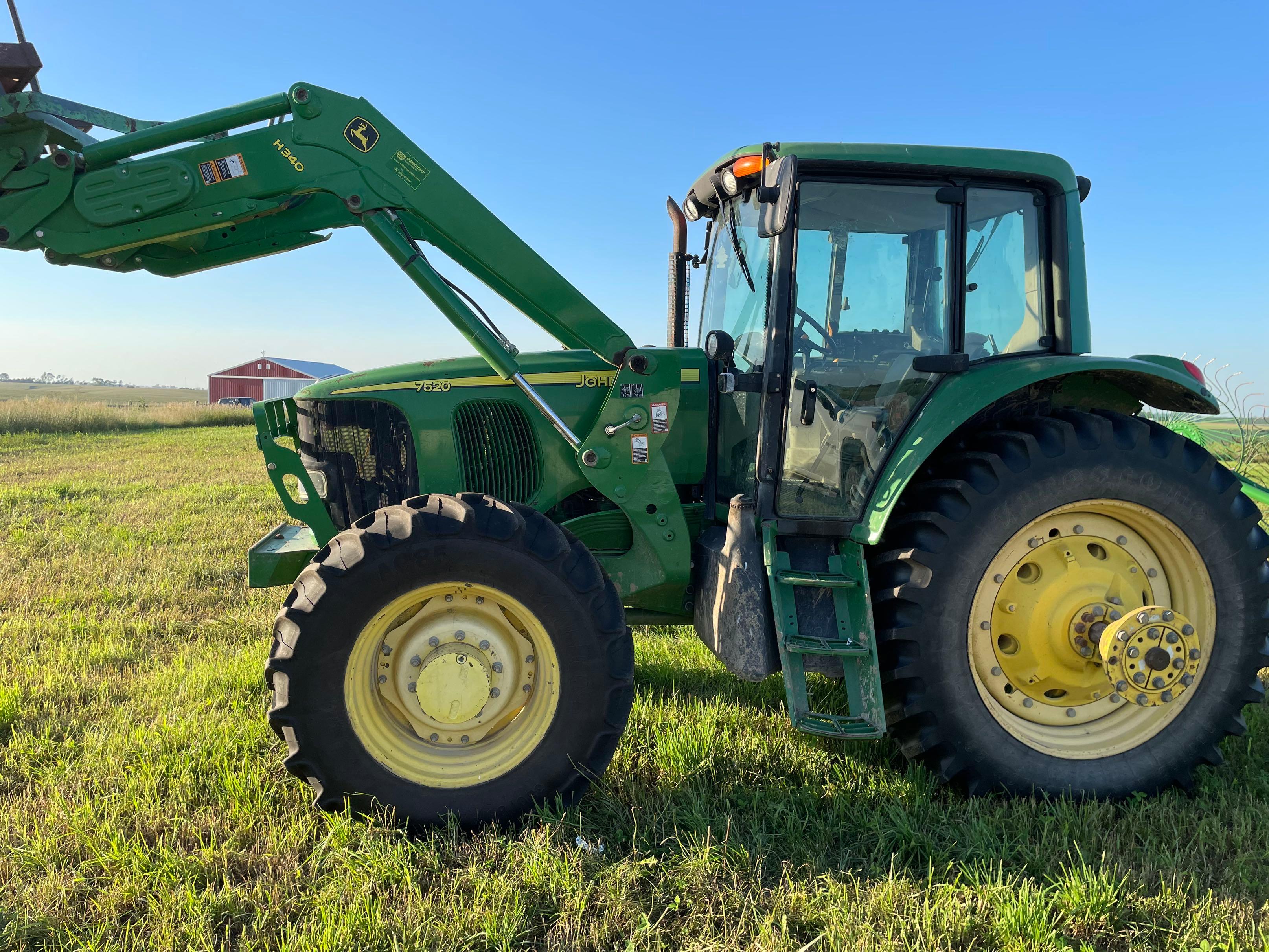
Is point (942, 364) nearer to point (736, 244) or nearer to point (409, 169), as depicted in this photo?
point (736, 244)

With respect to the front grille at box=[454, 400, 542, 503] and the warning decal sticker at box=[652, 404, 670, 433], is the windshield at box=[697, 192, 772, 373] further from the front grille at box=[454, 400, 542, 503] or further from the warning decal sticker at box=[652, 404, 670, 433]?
the front grille at box=[454, 400, 542, 503]

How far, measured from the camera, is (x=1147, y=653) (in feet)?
9.00

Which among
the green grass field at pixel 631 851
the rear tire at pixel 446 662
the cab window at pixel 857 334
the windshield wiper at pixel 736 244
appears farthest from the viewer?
the windshield wiper at pixel 736 244

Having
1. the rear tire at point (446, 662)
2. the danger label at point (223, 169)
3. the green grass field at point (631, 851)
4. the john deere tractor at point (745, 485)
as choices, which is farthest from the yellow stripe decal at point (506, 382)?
the green grass field at point (631, 851)

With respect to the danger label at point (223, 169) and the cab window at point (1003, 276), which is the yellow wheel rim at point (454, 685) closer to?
the danger label at point (223, 169)

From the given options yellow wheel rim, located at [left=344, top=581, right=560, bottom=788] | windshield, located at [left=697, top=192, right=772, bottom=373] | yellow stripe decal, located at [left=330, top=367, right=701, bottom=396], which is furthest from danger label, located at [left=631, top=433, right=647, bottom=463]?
yellow wheel rim, located at [left=344, top=581, right=560, bottom=788]

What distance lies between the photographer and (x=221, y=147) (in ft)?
9.41

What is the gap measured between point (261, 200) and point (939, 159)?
271 cm

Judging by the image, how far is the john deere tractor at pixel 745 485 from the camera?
2.70 m

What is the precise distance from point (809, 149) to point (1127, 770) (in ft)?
8.90

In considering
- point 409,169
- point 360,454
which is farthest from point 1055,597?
point 409,169

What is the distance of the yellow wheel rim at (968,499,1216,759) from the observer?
289 cm

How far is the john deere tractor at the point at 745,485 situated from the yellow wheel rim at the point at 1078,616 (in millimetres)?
13

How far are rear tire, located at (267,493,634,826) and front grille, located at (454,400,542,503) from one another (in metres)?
0.54
